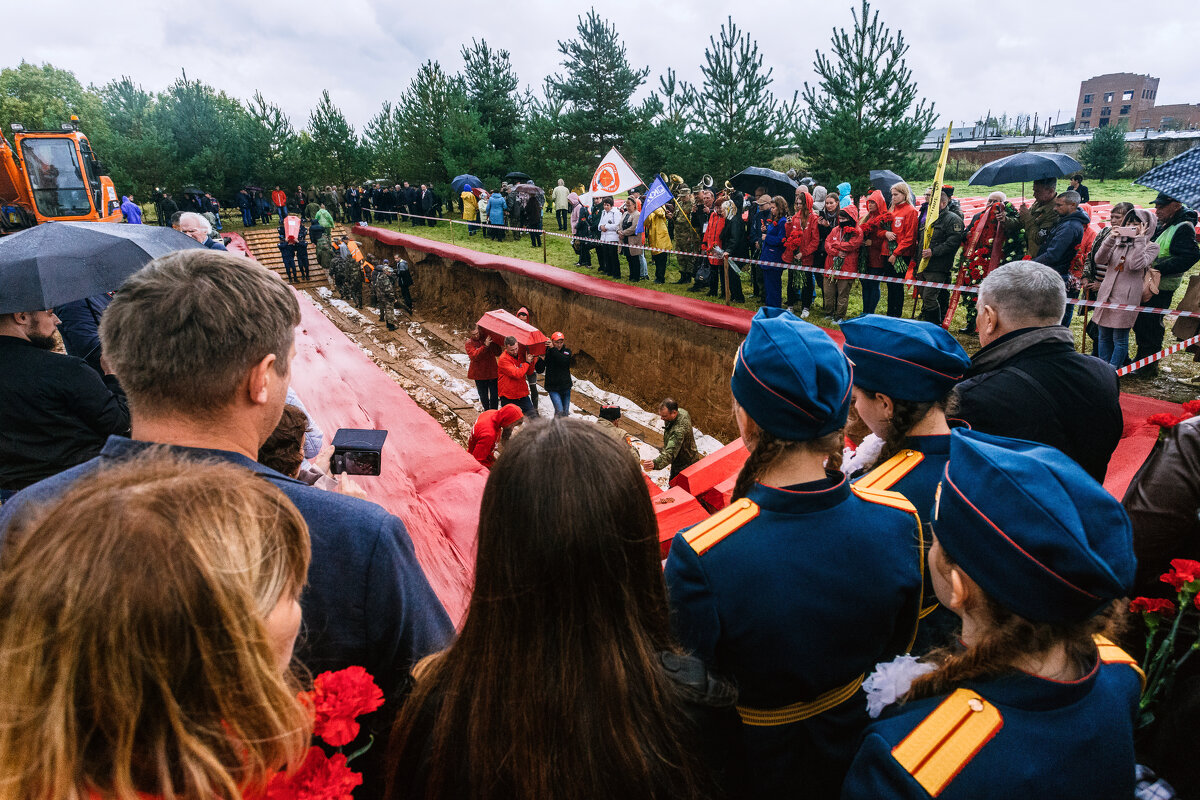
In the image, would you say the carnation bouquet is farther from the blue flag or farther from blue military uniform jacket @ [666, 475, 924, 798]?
the blue flag

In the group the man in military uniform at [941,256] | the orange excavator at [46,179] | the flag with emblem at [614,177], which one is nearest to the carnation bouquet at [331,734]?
the man in military uniform at [941,256]

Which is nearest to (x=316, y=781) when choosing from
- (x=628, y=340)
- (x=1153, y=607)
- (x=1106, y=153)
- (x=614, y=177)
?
(x=1153, y=607)

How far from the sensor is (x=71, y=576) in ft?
2.12

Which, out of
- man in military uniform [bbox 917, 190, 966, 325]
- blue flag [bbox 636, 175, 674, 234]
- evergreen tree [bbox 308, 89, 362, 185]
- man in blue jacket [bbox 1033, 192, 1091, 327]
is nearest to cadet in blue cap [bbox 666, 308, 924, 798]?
man in blue jacket [bbox 1033, 192, 1091, 327]

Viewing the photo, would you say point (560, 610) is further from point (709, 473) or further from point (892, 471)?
point (709, 473)

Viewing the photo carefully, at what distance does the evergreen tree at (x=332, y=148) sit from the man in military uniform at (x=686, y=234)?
22.4 metres

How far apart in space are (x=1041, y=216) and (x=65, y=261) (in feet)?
29.1

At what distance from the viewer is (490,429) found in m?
5.70

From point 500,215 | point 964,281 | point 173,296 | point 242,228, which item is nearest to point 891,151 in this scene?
point 964,281

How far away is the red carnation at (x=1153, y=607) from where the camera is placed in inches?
68.7

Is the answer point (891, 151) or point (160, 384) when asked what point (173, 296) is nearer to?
point (160, 384)

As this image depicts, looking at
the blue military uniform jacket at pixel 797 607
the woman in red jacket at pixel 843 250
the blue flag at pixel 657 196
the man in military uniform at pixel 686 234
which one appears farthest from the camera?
→ the man in military uniform at pixel 686 234

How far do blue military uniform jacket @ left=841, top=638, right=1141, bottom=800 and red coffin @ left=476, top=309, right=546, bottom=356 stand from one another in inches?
255

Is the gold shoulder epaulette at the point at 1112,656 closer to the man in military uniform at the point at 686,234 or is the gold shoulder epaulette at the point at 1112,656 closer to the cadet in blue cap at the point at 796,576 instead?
the cadet in blue cap at the point at 796,576
